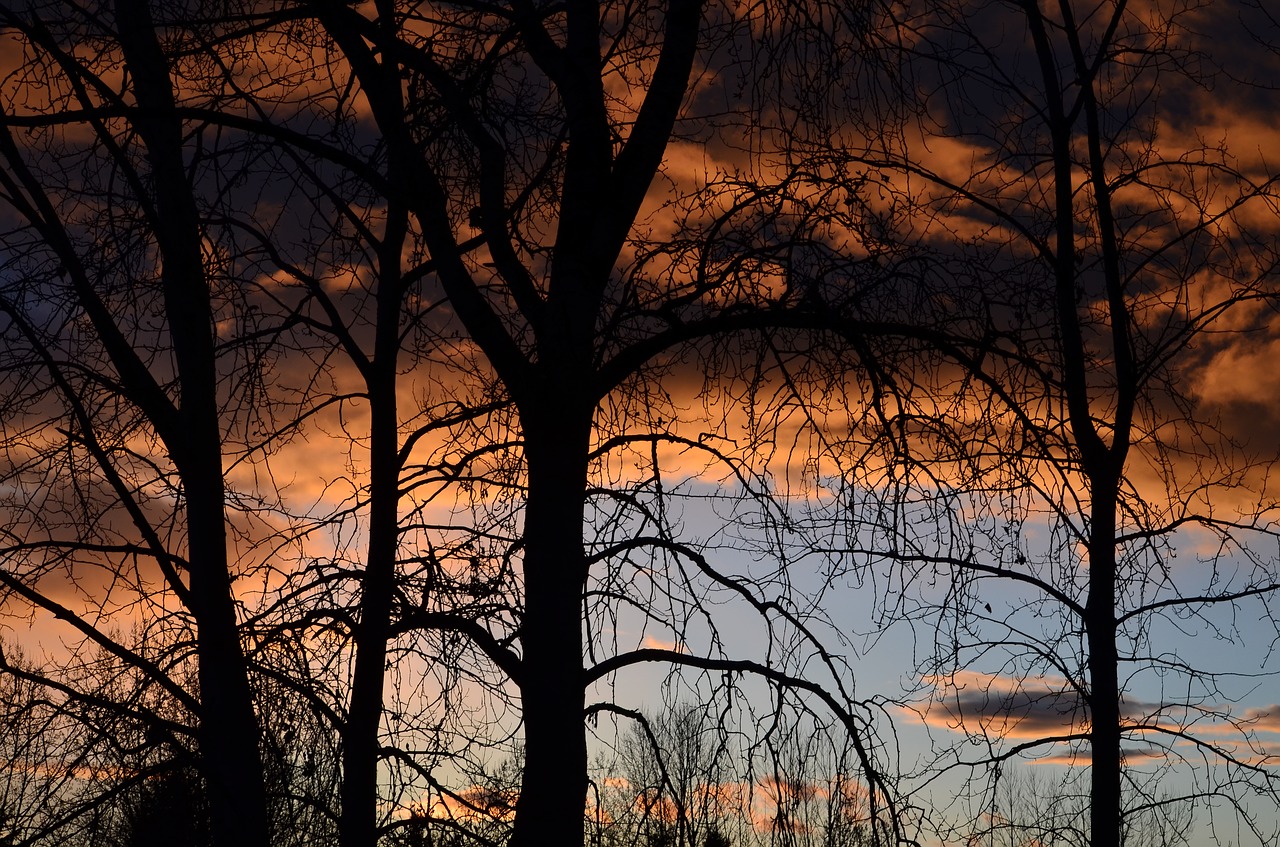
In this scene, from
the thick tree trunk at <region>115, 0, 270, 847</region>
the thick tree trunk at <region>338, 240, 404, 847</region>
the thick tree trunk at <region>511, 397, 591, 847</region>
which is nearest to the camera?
the thick tree trunk at <region>511, 397, 591, 847</region>

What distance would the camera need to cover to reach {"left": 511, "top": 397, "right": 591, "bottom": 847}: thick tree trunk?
17.0 ft

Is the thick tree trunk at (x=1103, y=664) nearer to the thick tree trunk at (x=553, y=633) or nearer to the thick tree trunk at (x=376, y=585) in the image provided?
the thick tree trunk at (x=553, y=633)

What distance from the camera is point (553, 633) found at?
208 inches

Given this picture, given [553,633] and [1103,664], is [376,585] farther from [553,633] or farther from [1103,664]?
[1103,664]

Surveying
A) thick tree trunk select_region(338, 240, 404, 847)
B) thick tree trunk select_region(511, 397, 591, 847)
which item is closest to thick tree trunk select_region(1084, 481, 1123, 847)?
thick tree trunk select_region(511, 397, 591, 847)

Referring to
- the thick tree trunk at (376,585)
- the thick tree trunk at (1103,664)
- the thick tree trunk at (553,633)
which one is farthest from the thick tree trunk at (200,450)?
the thick tree trunk at (1103,664)

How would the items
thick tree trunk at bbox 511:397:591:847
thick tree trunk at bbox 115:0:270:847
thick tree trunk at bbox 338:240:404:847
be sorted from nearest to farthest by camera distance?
thick tree trunk at bbox 511:397:591:847 < thick tree trunk at bbox 115:0:270:847 < thick tree trunk at bbox 338:240:404:847

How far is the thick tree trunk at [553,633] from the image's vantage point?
5191 mm

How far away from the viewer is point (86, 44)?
7.58 metres

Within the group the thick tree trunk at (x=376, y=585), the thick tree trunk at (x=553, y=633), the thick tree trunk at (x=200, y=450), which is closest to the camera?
the thick tree trunk at (x=553, y=633)

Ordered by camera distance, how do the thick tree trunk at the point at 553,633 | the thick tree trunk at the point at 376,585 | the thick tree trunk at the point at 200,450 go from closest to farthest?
the thick tree trunk at the point at 553,633 → the thick tree trunk at the point at 200,450 → the thick tree trunk at the point at 376,585

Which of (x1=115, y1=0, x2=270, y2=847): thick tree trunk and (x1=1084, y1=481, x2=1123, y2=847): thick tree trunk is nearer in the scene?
(x1=115, y1=0, x2=270, y2=847): thick tree trunk

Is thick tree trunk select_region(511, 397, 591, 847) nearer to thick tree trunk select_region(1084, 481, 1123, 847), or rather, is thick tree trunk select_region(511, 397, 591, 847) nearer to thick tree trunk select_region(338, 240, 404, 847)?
thick tree trunk select_region(338, 240, 404, 847)

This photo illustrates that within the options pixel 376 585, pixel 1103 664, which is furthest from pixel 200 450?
pixel 1103 664
